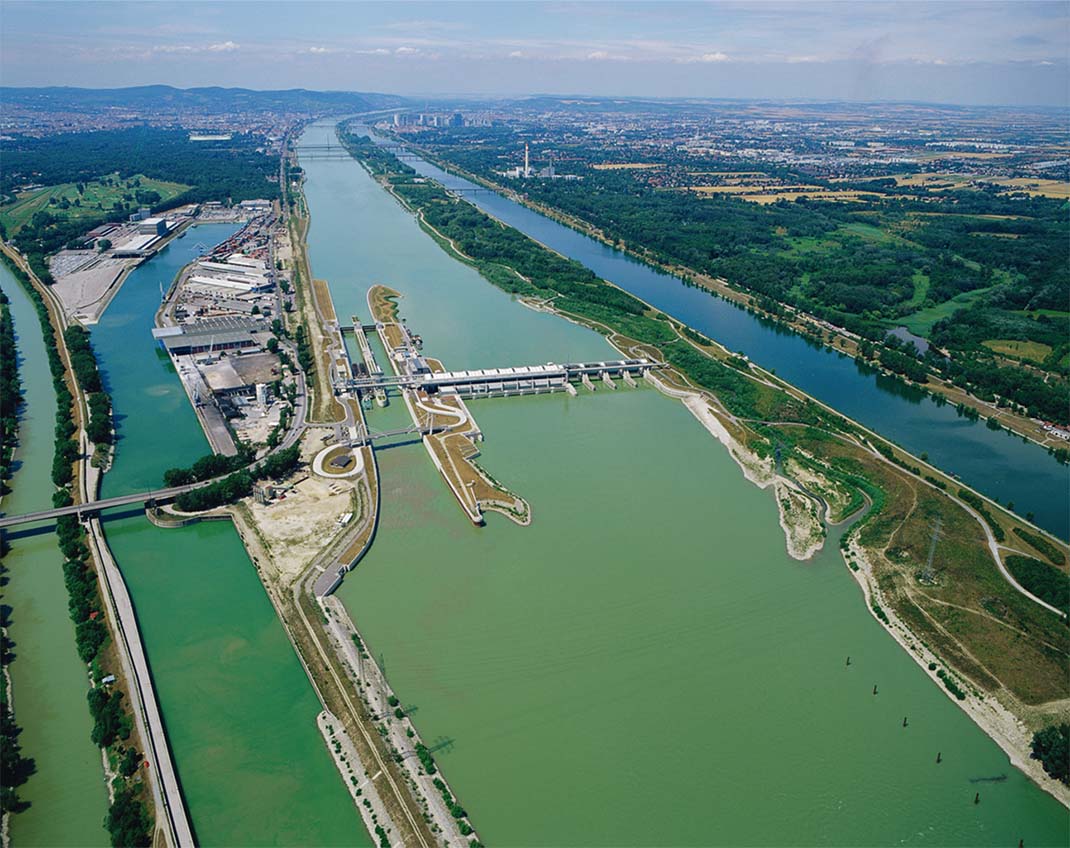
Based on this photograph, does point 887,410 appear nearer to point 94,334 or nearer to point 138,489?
point 138,489

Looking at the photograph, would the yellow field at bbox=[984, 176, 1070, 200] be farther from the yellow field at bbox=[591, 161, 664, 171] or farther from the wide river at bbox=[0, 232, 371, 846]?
the wide river at bbox=[0, 232, 371, 846]

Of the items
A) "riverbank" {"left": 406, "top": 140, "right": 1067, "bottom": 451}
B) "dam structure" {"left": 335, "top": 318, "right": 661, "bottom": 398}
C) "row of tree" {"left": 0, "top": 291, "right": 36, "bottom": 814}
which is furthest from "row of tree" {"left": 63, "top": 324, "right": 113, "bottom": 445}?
"riverbank" {"left": 406, "top": 140, "right": 1067, "bottom": 451}

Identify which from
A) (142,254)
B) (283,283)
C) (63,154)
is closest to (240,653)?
(283,283)

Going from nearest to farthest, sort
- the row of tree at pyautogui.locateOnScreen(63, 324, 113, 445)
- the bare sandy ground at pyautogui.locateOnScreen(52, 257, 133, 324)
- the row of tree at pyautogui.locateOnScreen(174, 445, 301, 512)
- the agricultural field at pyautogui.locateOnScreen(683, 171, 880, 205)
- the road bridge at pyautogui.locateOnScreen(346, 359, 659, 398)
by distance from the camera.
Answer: the row of tree at pyautogui.locateOnScreen(174, 445, 301, 512), the row of tree at pyautogui.locateOnScreen(63, 324, 113, 445), the road bridge at pyautogui.locateOnScreen(346, 359, 659, 398), the bare sandy ground at pyautogui.locateOnScreen(52, 257, 133, 324), the agricultural field at pyautogui.locateOnScreen(683, 171, 880, 205)

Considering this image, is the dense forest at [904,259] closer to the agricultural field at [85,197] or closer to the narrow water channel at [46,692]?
the narrow water channel at [46,692]

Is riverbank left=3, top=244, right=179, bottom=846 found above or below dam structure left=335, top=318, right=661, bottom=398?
below

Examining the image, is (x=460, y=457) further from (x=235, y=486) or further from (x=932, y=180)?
(x=932, y=180)
